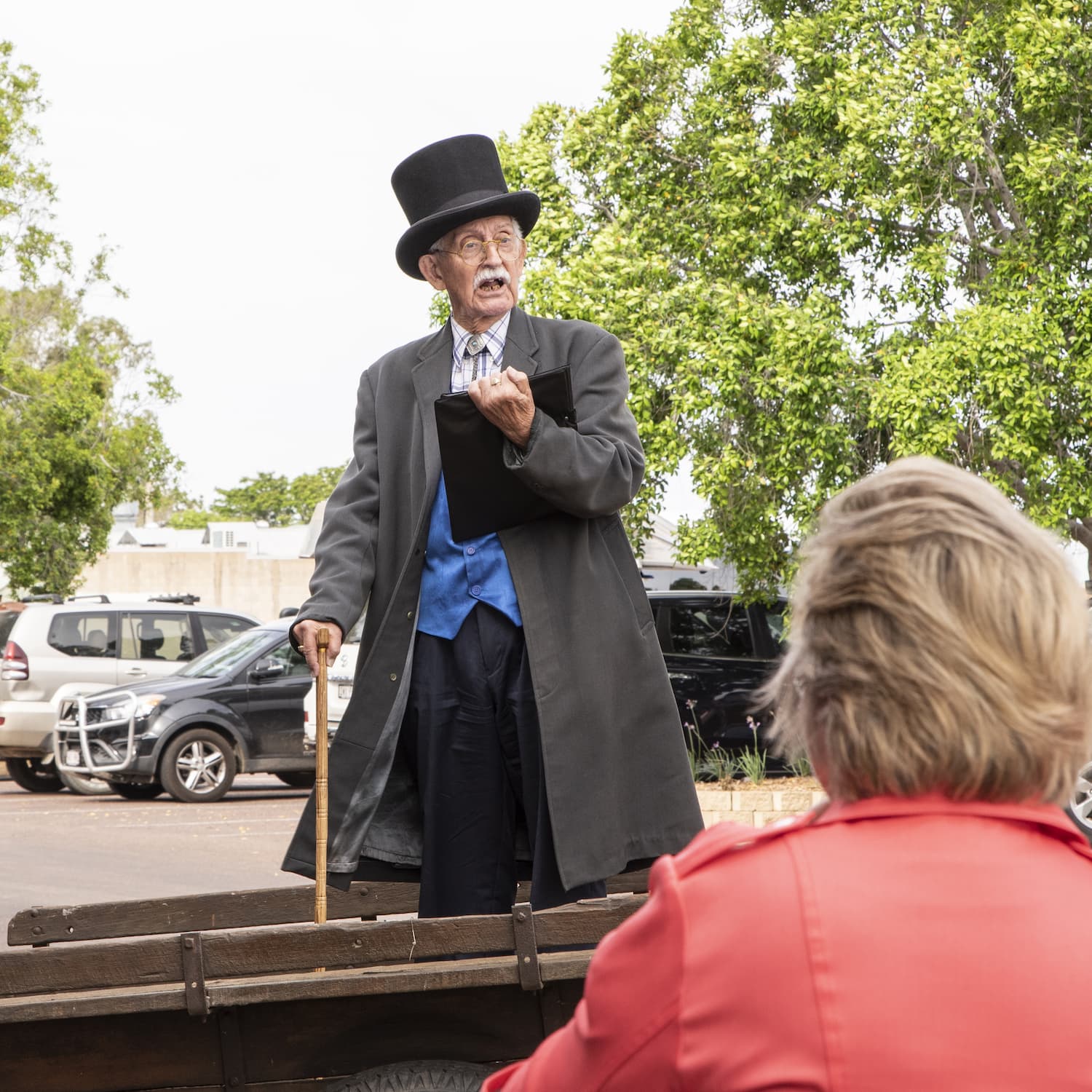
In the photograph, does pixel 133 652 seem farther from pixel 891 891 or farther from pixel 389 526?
pixel 891 891

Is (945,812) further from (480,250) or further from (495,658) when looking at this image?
(480,250)

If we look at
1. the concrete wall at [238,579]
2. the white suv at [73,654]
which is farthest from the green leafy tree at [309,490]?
the white suv at [73,654]

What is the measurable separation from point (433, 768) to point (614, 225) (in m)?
11.3

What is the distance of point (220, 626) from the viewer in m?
18.0

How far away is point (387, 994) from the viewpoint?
109 inches

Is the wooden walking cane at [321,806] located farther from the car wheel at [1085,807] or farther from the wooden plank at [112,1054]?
the car wheel at [1085,807]

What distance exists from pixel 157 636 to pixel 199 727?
9.13 feet

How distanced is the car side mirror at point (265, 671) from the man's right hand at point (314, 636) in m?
11.9

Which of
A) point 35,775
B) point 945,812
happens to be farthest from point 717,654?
point 945,812

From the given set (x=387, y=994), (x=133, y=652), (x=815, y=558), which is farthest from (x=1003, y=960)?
(x=133, y=652)

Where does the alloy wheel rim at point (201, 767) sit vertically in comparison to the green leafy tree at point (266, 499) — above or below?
below

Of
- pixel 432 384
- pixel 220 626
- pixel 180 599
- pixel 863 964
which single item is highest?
pixel 180 599

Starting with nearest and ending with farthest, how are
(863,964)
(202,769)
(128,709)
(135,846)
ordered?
(863,964)
(135,846)
(128,709)
(202,769)

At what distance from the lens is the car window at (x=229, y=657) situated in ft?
50.0
